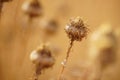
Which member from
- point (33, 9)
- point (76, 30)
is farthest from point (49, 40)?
point (76, 30)

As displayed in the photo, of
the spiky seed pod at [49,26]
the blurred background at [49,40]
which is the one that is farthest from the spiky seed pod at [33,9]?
the spiky seed pod at [49,26]

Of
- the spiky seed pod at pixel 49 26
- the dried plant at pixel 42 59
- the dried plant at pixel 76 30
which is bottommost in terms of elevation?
the dried plant at pixel 42 59

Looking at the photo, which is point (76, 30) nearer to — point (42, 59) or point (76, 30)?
point (76, 30)

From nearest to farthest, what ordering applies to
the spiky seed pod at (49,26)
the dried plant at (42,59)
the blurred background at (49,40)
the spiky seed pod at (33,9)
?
the dried plant at (42,59) < the spiky seed pod at (33,9) < the blurred background at (49,40) < the spiky seed pod at (49,26)

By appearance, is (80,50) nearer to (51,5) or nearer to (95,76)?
(51,5)

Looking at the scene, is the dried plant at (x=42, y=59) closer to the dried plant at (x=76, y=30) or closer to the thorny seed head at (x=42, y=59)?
the thorny seed head at (x=42, y=59)

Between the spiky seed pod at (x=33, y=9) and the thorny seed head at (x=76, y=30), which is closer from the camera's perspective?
the thorny seed head at (x=76, y=30)
